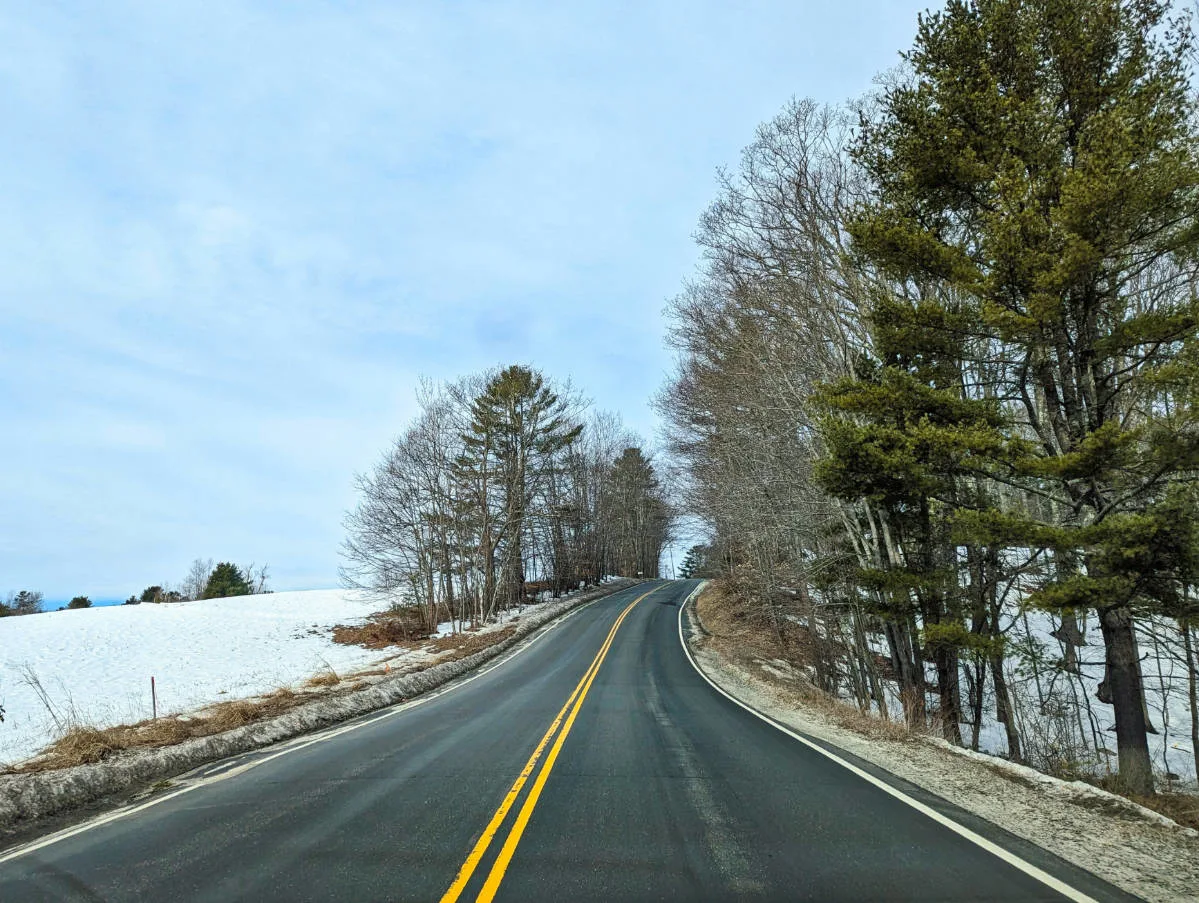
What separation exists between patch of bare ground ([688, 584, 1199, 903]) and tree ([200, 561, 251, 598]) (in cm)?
4528

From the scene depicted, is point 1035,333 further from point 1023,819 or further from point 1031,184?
point 1023,819

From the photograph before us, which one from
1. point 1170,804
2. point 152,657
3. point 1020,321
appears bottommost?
point 1170,804

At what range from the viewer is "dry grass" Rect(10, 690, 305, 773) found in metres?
8.34

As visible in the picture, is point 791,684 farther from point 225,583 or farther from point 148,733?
point 225,583

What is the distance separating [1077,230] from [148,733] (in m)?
14.3

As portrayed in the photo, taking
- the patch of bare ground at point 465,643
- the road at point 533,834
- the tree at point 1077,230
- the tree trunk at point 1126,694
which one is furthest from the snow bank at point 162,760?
the tree trunk at point 1126,694

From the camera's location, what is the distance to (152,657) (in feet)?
71.8

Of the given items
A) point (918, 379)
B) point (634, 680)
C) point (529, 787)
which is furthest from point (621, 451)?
point (529, 787)

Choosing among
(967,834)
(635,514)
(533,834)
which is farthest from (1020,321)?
(635,514)

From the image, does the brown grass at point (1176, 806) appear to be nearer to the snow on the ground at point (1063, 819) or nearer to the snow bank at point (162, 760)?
the snow on the ground at point (1063, 819)

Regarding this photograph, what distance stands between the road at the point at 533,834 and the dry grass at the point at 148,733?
1.45 meters

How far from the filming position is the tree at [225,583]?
47094 mm

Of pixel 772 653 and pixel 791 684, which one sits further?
pixel 772 653

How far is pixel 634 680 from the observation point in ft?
56.9
